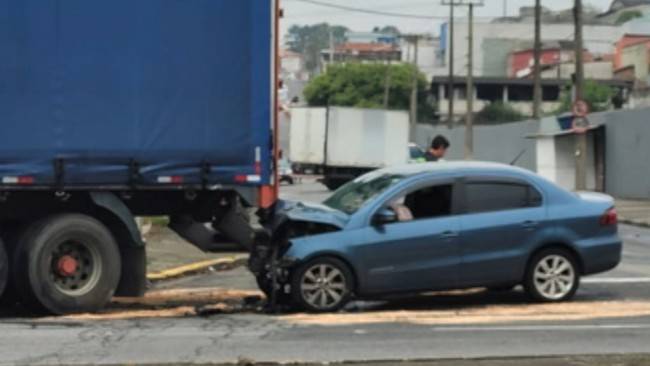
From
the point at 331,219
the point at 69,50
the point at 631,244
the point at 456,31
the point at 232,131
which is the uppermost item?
the point at 456,31

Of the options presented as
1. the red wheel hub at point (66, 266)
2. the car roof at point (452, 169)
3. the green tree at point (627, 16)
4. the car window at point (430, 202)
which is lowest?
the red wheel hub at point (66, 266)

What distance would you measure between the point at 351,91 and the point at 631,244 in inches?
3475

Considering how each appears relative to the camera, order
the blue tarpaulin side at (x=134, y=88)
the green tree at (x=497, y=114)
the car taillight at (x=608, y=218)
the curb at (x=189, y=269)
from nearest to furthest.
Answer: the blue tarpaulin side at (x=134, y=88)
the car taillight at (x=608, y=218)
the curb at (x=189, y=269)
the green tree at (x=497, y=114)

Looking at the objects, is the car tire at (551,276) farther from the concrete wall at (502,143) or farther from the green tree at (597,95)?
the green tree at (597,95)

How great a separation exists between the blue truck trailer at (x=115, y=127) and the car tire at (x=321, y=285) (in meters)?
0.90

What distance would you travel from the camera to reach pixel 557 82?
94938mm

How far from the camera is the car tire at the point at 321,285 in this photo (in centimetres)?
1051

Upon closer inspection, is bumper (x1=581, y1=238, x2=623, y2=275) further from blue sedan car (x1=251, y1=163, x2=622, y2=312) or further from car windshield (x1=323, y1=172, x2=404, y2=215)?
car windshield (x1=323, y1=172, x2=404, y2=215)

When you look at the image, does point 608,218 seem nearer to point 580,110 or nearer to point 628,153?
point 580,110

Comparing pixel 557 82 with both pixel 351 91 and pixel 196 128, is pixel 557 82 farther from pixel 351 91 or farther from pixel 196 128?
pixel 196 128

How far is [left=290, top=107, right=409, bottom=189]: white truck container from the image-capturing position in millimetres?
38688

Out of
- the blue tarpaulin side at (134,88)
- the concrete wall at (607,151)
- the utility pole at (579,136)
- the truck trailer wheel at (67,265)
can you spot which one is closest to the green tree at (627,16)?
the concrete wall at (607,151)

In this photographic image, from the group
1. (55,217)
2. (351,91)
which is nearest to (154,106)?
(55,217)

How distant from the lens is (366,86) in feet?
350
